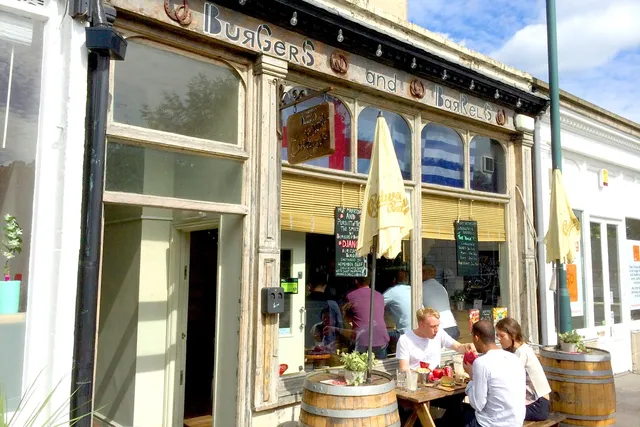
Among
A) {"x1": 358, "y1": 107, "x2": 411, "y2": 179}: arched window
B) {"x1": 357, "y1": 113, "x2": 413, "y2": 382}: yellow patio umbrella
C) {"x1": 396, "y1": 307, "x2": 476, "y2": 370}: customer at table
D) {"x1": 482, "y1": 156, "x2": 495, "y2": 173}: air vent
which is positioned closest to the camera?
{"x1": 357, "y1": 113, "x2": 413, "y2": 382}: yellow patio umbrella

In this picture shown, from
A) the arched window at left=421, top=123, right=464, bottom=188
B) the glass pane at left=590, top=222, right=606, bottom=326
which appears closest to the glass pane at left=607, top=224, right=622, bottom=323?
the glass pane at left=590, top=222, right=606, bottom=326

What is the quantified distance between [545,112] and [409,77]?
3.11 metres

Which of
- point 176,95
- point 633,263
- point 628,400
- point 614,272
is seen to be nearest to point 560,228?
point 628,400

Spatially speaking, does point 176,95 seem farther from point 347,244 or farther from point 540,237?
point 540,237

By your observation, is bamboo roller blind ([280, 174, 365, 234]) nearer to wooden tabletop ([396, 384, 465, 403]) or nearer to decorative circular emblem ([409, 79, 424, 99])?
decorative circular emblem ([409, 79, 424, 99])

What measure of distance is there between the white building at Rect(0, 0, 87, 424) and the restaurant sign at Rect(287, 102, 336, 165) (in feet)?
6.51

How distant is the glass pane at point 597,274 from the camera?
967 centimetres

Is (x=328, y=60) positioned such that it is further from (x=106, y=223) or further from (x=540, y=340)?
(x=540, y=340)

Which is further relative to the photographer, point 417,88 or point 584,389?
point 417,88

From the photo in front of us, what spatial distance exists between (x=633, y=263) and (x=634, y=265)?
2.3 inches

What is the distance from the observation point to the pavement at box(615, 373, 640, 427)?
6.80 m

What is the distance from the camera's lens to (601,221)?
995cm

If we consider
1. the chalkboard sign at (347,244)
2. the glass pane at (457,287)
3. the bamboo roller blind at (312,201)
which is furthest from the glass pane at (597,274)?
the bamboo roller blind at (312,201)

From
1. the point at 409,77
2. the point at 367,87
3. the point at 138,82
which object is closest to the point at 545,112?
the point at 409,77
